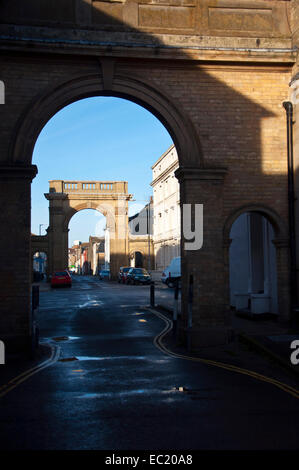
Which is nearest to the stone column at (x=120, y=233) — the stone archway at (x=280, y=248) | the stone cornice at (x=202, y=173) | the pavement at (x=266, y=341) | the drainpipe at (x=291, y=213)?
the pavement at (x=266, y=341)

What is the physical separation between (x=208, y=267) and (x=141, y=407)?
607cm

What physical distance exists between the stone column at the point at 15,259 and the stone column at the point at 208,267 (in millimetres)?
3949

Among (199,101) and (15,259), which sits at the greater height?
(199,101)

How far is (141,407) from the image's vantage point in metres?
6.70

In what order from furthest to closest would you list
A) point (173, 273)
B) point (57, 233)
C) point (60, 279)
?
point (57, 233) → point (60, 279) → point (173, 273)

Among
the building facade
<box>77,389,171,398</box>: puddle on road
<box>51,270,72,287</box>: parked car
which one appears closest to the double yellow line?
<box>77,389,171,398</box>: puddle on road

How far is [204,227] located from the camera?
12.4 meters

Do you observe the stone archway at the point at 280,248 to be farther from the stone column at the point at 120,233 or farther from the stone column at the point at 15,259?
the stone column at the point at 120,233

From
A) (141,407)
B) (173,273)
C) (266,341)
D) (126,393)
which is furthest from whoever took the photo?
(173,273)

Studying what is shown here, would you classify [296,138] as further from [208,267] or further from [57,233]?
[57,233]

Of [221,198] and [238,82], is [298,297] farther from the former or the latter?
[238,82]

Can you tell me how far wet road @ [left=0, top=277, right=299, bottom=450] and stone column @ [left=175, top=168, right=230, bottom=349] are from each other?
1558mm

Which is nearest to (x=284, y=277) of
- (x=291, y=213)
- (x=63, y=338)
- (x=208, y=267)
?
(x=291, y=213)

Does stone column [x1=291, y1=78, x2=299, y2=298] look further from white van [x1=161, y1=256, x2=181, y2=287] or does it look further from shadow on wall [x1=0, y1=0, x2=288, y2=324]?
white van [x1=161, y1=256, x2=181, y2=287]
